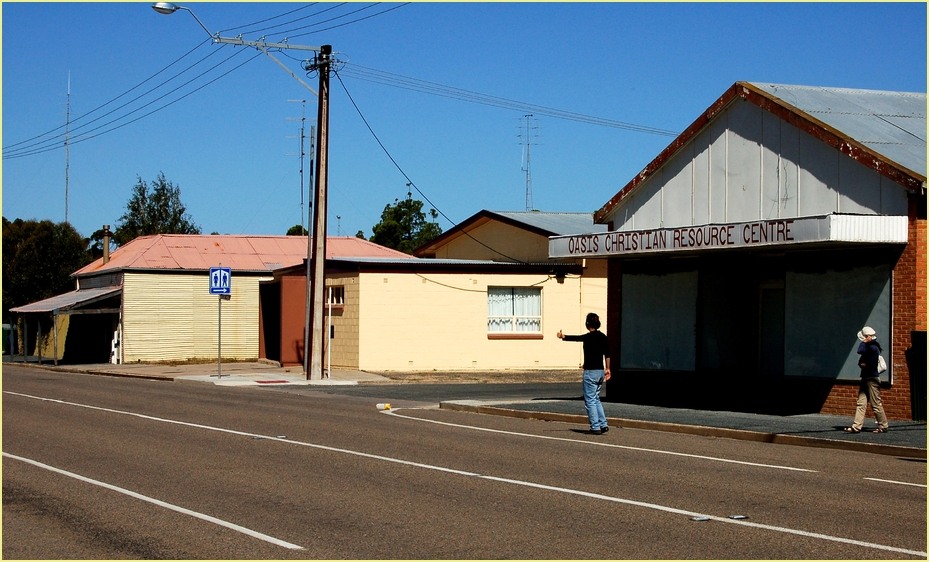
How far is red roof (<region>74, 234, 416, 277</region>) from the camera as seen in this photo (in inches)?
1848

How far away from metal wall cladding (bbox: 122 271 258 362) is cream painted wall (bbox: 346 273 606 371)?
1270cm

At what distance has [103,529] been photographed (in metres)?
9.27

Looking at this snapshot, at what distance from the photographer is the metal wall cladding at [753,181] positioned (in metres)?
20.0

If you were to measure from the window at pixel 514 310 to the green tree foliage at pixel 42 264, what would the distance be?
36830 mm

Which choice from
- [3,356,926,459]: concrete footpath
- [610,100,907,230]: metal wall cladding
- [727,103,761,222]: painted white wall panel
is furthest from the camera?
[727,103,761,222]: painted white wall panel

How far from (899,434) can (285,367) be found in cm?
2635

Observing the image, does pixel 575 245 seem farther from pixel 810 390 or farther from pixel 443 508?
pixel 443 508

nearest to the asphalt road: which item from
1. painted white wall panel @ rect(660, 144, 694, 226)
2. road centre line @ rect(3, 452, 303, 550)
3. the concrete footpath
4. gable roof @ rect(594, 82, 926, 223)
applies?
road centre line @ rect(3, 452, 303, 550)

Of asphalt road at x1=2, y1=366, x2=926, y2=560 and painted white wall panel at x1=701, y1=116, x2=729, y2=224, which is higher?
painted white wall panel at x1=701, y1=116, x2=729, y2=224

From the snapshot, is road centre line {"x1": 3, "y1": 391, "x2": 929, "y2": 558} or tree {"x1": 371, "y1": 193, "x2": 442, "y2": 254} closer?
road centre line {"x1": 3, "y1": 391, "x2": 929, "y2": 558}

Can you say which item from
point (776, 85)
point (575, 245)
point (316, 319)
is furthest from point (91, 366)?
point (776, 85)

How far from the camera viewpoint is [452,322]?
36.7 meters

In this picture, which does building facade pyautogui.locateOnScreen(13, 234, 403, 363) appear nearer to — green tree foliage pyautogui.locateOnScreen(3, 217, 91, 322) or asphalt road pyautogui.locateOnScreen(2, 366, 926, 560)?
green tree foliage pyautogui.locateOnScreen(3, 217, 91, 322)

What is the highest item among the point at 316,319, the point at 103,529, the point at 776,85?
the point at 776,85
